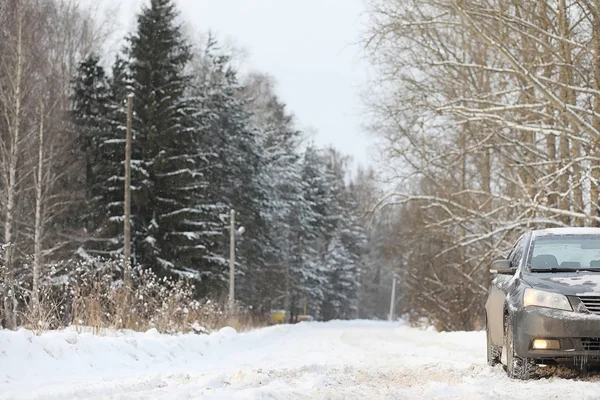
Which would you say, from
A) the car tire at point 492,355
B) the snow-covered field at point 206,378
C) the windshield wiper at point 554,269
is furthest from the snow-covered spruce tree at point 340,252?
the windshield wiper at point 554,269

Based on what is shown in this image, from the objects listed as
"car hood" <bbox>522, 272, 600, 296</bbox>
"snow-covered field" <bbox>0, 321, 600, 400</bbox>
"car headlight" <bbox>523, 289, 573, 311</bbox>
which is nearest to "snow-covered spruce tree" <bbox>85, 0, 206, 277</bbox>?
"snow-covered field" <bbox>0, 321, 600, 400</bbox>

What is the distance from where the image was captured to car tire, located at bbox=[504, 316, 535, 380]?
330 inches

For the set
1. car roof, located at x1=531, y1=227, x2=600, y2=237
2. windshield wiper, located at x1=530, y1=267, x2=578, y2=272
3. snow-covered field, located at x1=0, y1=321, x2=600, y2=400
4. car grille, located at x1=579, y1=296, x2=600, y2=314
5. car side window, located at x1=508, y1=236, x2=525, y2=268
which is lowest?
snow-covered field, located at x1=0, y1=321, x2=600, y2=400

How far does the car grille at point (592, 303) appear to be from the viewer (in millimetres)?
8109

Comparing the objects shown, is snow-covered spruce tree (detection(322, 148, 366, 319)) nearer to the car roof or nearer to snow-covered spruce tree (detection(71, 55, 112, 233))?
snow-covered spruce tree (detection(71, 55, 112, 233))

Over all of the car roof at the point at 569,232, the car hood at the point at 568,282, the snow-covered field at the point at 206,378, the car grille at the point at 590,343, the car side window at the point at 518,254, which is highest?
the car roof at the point at 569,232

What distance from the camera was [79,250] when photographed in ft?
112

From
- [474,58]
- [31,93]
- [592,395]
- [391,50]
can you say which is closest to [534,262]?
[592,395]

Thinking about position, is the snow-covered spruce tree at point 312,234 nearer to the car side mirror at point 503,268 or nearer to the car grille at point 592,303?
the car side mirror at point 503,268

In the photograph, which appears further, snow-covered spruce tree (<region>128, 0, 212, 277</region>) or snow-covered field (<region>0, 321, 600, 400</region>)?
snow-covered spruce tree (<region>128, 0, 212, 277</region>)

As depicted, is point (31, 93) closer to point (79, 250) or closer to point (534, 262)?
point (79, 250)

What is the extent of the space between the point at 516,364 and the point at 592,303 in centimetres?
97

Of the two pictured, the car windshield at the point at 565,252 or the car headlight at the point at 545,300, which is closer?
the car headlight at the point at 545,300

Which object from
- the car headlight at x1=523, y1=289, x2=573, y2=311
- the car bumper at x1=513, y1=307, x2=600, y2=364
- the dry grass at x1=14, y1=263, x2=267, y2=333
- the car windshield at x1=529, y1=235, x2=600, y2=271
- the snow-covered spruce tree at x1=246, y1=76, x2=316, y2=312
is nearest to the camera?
the car bumper at x1=513, y1=307, x2=600, y2=364
